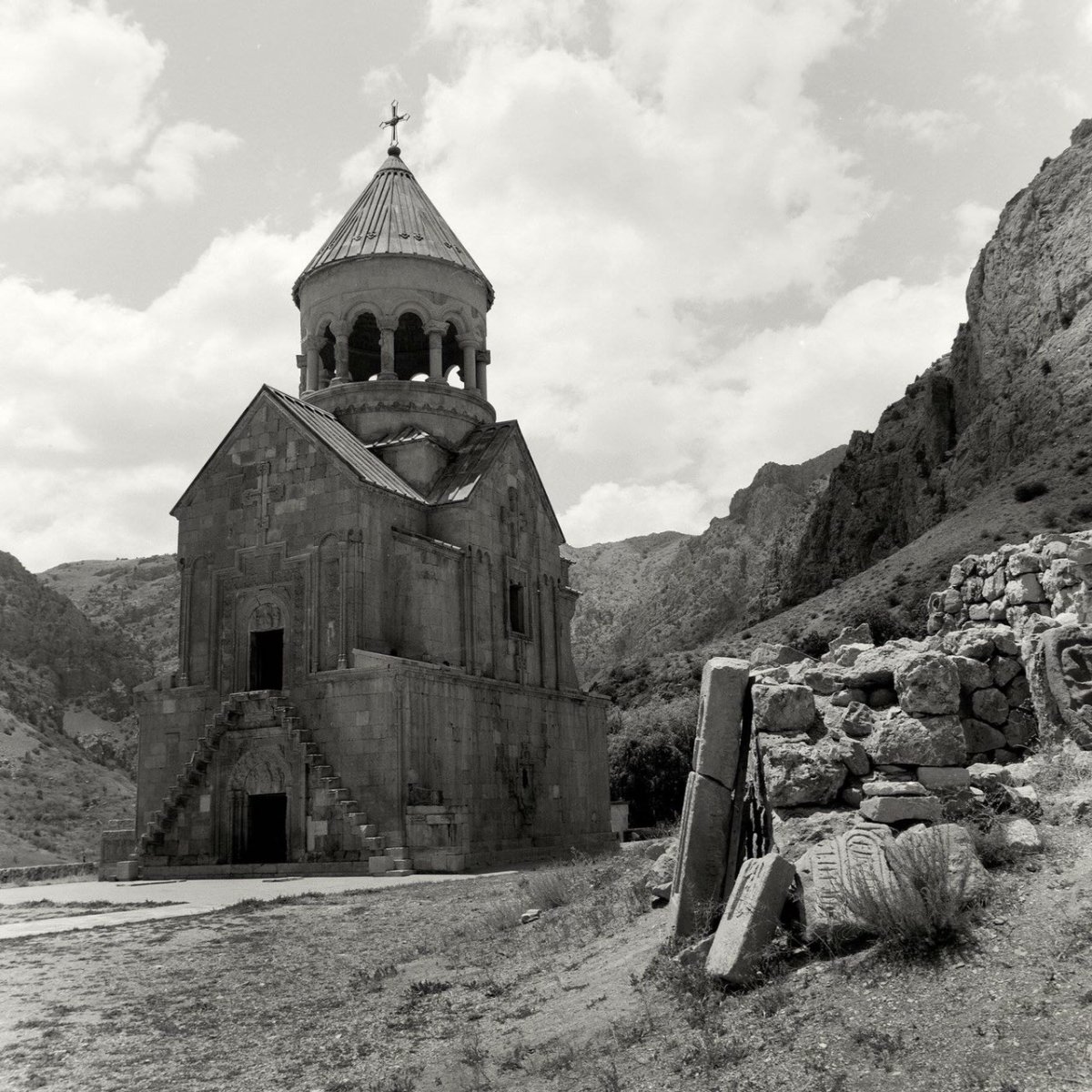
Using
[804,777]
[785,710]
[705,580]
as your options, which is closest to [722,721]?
[785,710]

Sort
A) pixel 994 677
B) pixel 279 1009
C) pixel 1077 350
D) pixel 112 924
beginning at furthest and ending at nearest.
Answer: pixel 1077 350 → pixel 112 924 → pixel 994 677 → pixel 279 1009

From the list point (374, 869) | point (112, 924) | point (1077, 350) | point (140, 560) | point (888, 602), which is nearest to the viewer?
point (112, 924)

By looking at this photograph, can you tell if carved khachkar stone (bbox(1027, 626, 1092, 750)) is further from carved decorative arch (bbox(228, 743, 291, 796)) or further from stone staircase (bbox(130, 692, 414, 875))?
carved decorative arch (bbox(228, 743, 291, 796))

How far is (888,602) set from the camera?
169ft

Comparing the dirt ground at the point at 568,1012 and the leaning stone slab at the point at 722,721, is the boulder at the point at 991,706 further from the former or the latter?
the dirt ground at the point at 568,1012

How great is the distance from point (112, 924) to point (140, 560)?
10355 cm

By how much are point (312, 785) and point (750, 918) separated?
14.2 meters

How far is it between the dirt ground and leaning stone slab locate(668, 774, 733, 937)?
0.40 metres

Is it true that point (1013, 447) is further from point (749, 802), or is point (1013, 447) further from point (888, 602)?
point (749, 802)

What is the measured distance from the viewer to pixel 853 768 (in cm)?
712

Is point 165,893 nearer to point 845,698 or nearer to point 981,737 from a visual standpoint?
point 845,698

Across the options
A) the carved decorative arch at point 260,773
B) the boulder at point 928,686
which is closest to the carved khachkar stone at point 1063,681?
the boulder at point 928,686

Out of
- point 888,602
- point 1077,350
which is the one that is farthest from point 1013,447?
point 888,602

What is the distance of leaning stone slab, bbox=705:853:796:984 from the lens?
5723 mm
